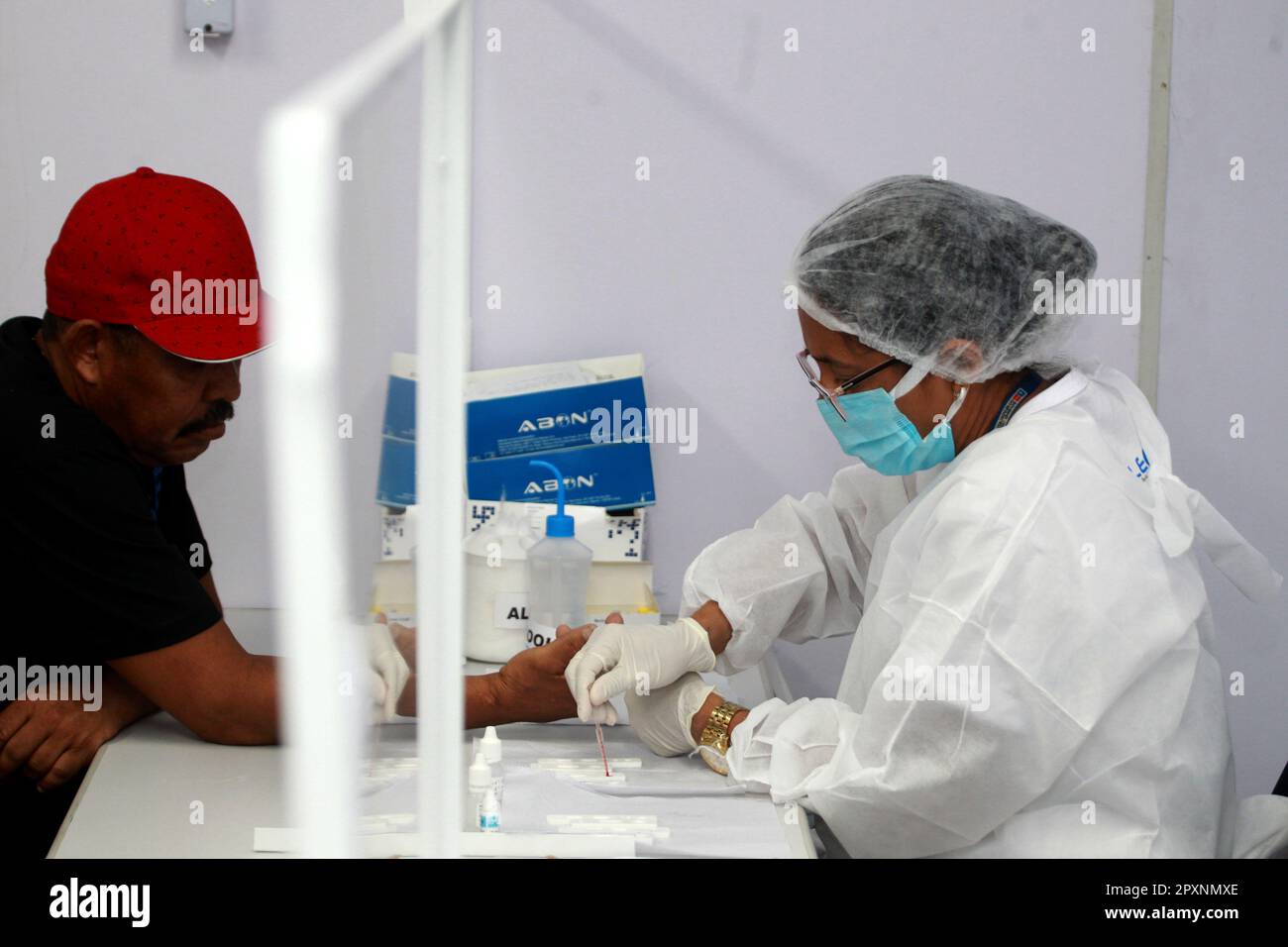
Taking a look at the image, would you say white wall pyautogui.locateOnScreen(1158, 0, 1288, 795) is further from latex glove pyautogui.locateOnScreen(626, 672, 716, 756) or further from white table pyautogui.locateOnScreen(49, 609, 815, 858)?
white table pyautogui.locateOnScreen(49, 609, 815, 858)

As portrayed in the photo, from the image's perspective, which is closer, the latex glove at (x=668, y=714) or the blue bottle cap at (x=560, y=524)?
the latex glove at (x=668, y=714)

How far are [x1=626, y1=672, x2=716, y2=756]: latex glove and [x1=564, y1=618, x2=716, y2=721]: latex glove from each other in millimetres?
15

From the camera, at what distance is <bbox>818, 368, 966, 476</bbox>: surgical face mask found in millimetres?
1332

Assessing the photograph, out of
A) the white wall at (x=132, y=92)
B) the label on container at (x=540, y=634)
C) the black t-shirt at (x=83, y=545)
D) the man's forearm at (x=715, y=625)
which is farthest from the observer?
the white wall at (x=132, y=92)

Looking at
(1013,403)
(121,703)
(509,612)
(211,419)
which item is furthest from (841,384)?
(121,703)

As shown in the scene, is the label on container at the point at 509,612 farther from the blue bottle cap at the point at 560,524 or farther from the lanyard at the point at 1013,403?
the lanyard at the point at 1013,403

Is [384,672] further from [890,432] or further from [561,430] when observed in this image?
[561,430]

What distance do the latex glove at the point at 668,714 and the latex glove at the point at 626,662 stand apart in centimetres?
2

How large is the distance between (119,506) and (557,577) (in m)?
0.62

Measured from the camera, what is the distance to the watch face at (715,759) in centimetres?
127

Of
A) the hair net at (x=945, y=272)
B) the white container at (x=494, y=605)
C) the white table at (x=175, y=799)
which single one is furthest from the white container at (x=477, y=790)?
the hair net at (x=945, y=272)

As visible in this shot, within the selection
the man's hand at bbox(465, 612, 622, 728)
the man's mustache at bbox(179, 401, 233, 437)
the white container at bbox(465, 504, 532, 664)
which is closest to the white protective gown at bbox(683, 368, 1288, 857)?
the man's hand at bbox(465, 612, 622, 728)

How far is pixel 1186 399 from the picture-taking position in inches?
75.9

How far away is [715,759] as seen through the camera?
128 cm
